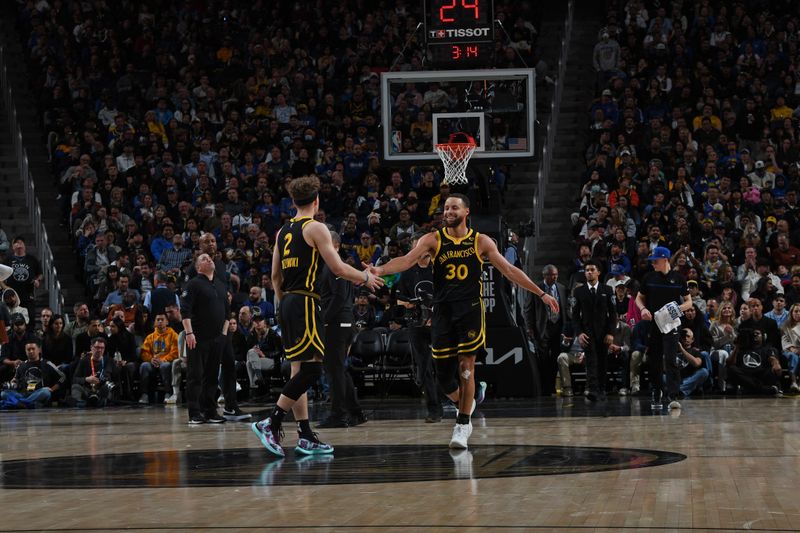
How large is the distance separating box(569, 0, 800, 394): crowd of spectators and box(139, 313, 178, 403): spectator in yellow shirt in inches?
236

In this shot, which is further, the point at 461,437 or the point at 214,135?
the point at 214,135

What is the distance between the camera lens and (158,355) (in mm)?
18797

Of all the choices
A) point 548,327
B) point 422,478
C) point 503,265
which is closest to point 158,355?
point 548,327

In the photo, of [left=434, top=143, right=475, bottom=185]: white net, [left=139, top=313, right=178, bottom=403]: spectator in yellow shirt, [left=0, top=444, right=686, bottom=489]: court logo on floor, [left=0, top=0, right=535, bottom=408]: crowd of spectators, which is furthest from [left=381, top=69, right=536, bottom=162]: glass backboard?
[left=0, top=444, right=686, bottom=489]: court logo on floor

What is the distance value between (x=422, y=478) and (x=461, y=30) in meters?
10.9

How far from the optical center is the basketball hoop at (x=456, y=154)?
1706cm

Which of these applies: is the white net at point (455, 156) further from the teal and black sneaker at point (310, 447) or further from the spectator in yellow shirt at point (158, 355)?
the teal and black sneaker at point (310, 447)

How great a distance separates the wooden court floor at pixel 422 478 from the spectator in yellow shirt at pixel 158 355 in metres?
5.53

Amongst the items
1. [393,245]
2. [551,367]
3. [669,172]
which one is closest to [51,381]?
[393,245]

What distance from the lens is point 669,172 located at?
22812 mm

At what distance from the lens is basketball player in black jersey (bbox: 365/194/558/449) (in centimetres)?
1039

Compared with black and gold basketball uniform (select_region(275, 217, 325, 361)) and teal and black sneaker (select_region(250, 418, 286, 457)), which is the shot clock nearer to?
black and gold basketball uniform (select_region(275, 217, 325, 361))

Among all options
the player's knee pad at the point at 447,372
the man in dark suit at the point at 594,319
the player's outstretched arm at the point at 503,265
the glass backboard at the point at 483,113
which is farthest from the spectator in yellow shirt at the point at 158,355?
the player's outstretched arm at the point at 503,265

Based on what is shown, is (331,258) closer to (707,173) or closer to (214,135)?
(707,173)
